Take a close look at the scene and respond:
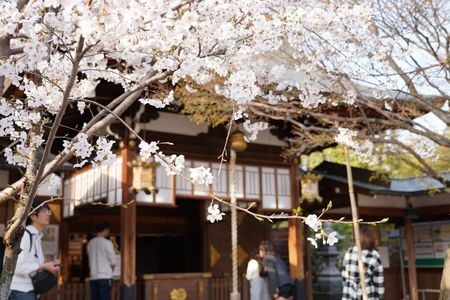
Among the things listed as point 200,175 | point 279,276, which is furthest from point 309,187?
point 200,175

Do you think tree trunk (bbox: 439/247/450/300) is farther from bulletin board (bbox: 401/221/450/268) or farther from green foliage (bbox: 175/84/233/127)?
bulletin board (bbox: 401/221/450/268)

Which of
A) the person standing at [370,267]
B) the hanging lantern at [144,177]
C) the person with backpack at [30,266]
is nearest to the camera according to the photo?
the person with backpack at [30,266]

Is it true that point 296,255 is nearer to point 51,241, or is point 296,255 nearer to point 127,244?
point 127,244

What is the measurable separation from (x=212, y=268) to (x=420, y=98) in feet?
19.9

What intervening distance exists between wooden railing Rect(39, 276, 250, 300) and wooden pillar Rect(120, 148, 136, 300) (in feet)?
1.35

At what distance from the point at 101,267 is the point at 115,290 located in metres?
0.98

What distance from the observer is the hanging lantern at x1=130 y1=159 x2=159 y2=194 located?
815 centimetres

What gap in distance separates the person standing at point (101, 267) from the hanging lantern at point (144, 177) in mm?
782

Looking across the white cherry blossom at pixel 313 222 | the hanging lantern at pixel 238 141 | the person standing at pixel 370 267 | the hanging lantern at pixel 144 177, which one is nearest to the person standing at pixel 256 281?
the hanging lantern at pixel 238 141

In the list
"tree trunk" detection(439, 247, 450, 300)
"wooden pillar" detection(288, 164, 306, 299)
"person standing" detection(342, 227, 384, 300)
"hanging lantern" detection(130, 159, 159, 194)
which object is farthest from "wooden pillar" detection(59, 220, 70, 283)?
"tree trunk" detection(439, 247, 450, 300)

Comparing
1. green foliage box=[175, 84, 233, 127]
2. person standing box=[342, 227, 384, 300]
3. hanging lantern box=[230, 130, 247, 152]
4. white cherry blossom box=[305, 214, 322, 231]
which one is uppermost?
green foliage box=[175, 84, 233, 127]

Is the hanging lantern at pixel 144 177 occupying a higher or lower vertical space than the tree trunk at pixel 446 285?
higher

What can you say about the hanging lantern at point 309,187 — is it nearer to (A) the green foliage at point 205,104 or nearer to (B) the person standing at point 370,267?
(A) the green foliage at point 205,104

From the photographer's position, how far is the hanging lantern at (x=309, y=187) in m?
10.4
